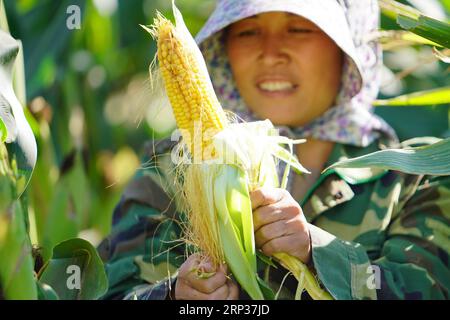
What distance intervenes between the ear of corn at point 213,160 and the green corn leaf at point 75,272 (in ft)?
0.46

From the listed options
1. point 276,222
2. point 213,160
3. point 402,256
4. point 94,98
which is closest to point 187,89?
point 213,160

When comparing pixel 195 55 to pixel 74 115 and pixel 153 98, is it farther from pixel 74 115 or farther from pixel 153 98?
pixel 74 115

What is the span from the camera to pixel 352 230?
5.28 ft

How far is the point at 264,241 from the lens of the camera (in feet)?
4.07

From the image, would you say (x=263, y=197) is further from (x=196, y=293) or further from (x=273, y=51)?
(x=273, y=51)

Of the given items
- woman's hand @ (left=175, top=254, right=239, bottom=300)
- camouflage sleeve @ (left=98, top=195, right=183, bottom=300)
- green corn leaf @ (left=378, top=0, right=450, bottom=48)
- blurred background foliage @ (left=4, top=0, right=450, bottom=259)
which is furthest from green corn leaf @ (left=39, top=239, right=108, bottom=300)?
blurred background foliage @ (left=4, top=0, right=450, bottom=259)

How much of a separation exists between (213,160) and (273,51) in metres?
0.49

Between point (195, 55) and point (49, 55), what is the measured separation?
1265 millimetres

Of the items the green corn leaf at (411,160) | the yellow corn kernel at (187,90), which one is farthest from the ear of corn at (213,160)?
the green corn leaf at (411,160)

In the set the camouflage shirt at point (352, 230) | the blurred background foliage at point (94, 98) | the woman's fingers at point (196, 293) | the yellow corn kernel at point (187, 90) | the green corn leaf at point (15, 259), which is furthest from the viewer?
the blurred background foliage at point (94, 98)

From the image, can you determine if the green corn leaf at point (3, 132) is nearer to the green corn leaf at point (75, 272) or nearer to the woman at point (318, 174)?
the green corn leaf at point (75, 272)

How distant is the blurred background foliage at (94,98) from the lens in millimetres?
2195

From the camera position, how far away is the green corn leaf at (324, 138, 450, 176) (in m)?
1.20

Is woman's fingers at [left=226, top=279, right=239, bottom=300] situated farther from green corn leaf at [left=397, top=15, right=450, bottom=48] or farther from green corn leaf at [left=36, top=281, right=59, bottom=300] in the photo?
green corn leaf at [left=397, top=15, right=450, bottom=48]
